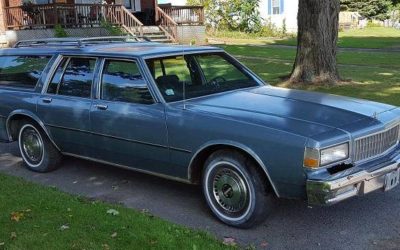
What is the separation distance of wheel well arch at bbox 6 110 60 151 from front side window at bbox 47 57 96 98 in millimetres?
390

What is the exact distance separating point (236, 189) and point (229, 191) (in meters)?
0.09

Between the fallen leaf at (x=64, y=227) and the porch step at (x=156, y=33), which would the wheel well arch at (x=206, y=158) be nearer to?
the fallen leaf at (x=64, y=227)

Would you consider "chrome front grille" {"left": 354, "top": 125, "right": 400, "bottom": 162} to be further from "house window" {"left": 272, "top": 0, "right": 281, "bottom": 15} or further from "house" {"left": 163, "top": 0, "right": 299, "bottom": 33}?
"house window" {"left": 272, "top": 0, "right": 281, "bottom": 15}

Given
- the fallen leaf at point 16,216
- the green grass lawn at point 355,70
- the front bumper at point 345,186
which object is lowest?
the fallen leaf at point 16,216

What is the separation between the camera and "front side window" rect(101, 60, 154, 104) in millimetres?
5340

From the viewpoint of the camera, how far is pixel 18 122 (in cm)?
670

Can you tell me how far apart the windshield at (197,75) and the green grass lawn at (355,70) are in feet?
15.0

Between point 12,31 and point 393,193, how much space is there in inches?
790

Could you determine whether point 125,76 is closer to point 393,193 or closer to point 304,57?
point 393,193

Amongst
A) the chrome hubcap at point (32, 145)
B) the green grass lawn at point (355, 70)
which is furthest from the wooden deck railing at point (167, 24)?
the chrome hubcap at point (32, 145)

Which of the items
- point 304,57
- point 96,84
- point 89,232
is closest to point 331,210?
point 89,232

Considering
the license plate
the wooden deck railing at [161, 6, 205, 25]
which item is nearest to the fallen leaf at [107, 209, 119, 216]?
the license plate

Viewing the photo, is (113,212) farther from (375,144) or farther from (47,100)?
(375,144)

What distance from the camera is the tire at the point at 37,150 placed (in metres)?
6.44
